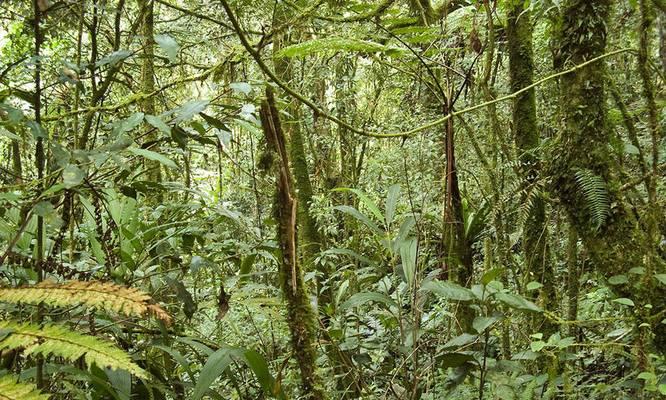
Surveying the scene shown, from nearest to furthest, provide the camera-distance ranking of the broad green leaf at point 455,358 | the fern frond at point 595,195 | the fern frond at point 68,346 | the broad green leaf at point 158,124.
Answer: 1. the fern frond at point 68,346
2. the broad green leaf at point 158,124
3. the broad green leaf at point 455,358
4. the fern frond at point 595,195

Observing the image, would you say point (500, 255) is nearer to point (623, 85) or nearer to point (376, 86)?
point (623, 85)

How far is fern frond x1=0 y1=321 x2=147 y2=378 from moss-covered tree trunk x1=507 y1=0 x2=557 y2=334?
7.22 feet

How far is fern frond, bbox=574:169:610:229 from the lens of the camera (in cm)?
204

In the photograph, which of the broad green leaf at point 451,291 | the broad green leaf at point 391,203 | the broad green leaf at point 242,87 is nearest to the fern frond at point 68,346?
the broad green leaf at point 242,87

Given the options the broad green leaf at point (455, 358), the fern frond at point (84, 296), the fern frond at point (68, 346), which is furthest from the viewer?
the broad green leaf at point (455, 358)

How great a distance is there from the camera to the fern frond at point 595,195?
2037mm

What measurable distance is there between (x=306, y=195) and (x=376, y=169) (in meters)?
1.05

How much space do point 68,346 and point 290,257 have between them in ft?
2.31

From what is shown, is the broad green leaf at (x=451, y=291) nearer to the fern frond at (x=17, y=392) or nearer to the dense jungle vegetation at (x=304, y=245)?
the dense jungle vegetation at (x=304, y=245)

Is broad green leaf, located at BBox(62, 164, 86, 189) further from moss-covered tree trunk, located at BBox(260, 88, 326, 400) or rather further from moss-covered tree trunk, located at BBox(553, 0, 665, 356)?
moss-covered tree trunk, located at BBox(553, 0, 665, 356)

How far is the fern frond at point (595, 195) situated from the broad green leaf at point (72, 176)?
1786 mm

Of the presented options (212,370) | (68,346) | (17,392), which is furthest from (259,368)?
(17,392)

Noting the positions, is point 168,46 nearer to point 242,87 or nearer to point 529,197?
point 242,87

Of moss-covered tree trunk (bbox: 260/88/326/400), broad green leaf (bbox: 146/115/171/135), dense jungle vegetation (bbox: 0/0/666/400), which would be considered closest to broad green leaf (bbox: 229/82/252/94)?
dense jungle vegetation (bbox: 0/0/666/400)
